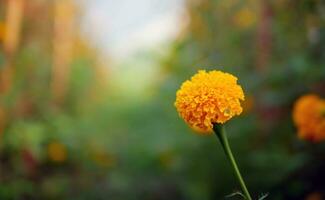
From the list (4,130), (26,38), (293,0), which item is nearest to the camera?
(293,0)

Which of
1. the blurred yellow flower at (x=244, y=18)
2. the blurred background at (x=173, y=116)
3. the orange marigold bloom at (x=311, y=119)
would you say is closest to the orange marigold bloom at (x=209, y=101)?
the orange marigold bloom at (x=311, y=119)

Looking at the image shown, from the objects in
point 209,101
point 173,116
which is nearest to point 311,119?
point 209,101

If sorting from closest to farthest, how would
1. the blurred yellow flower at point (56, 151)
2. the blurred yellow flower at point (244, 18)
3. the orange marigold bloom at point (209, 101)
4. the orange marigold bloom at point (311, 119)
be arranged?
the orange marigold bloom at point (209, 101), the orange marigold bloom at point (311, 119), the blurred yellow flower at point (56, 151), the blurred yellow flower at point (244, 18)

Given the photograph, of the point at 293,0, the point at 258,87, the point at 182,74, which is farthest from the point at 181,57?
the point at 293,0

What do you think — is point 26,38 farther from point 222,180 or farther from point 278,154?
point 278,154

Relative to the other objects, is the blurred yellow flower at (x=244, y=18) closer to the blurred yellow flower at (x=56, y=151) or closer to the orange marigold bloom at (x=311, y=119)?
the blurred yellow flower at (x=56, y=151)

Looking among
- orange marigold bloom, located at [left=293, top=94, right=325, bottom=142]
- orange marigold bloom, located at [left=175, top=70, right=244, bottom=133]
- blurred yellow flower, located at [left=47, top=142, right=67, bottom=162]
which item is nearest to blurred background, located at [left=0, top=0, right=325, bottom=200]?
blurred yellow flower, located at [left=47, top=142, right=67, bottom=162]
